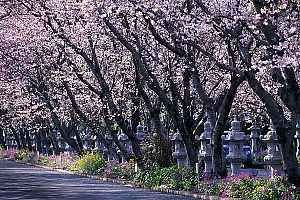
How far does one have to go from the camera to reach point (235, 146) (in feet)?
54.0

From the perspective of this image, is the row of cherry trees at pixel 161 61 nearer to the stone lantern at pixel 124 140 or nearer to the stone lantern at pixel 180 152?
the stone lantern at pixel 180 152

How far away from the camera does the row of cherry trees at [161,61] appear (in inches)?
524

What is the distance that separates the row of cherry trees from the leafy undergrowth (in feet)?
1.81

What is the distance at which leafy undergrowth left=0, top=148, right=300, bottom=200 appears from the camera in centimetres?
1320

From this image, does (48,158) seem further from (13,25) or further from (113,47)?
(113,47)

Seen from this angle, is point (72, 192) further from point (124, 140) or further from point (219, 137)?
point (124, 140)

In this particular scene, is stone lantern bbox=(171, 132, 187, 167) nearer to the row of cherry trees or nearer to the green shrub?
the row of cherry trees

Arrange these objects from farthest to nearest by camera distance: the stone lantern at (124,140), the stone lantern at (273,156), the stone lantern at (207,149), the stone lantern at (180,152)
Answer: the stone lantern at (124,140) → the stone lantern at (180,152) → the stone lantern at (207,149) → the stone lantern at (273,156)

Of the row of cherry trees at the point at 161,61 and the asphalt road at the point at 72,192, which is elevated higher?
the row of cherry trees at the point at 161,61

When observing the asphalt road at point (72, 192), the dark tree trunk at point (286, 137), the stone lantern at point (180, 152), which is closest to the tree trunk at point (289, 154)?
the dark tree trunk at point (286, 137)

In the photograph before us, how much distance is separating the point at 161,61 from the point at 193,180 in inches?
273

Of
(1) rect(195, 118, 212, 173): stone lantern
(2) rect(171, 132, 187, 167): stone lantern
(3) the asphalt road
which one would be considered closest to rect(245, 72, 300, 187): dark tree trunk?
(3) the asphalt road

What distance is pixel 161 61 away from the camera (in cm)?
2289

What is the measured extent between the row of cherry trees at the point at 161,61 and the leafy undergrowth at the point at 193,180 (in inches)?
21.7
